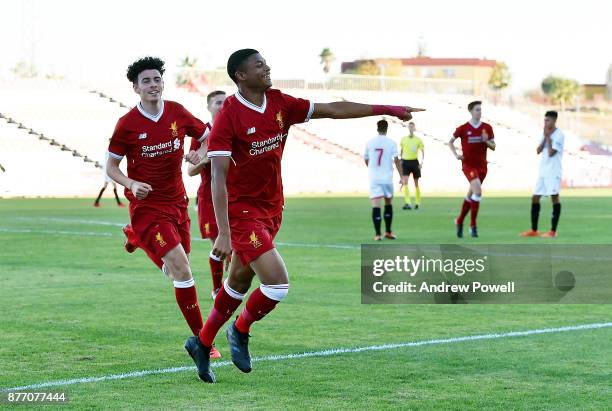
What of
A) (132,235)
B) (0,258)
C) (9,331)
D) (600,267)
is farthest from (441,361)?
(0,258)

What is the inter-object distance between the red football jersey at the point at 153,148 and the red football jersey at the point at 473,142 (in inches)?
488

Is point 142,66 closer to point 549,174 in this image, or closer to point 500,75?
point 549,174

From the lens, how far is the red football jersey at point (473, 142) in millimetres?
20844

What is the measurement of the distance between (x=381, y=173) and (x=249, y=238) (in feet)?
44.0

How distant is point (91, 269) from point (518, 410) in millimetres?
9734

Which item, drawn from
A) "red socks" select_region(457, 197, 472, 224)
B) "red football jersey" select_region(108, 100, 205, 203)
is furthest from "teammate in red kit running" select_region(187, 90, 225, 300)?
"red socks" select_region(457, 197, 472, 224)

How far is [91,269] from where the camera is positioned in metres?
15.5

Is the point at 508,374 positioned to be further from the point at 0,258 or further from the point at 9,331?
the point at 0,258

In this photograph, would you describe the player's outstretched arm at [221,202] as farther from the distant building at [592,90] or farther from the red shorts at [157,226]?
the distant building at [592,90]

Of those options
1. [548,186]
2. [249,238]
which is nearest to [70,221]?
[548,186]

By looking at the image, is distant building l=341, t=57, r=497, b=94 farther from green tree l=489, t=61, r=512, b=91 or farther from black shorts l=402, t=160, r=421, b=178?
black shorts l=402, t=160, r=421, b=178

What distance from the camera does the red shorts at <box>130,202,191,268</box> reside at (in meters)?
8.76

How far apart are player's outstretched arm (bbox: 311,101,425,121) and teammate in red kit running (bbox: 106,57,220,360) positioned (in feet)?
4.70

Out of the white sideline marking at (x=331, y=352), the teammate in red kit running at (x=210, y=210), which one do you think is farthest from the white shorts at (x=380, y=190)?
the white sideline marking at (x=331, y=352)
